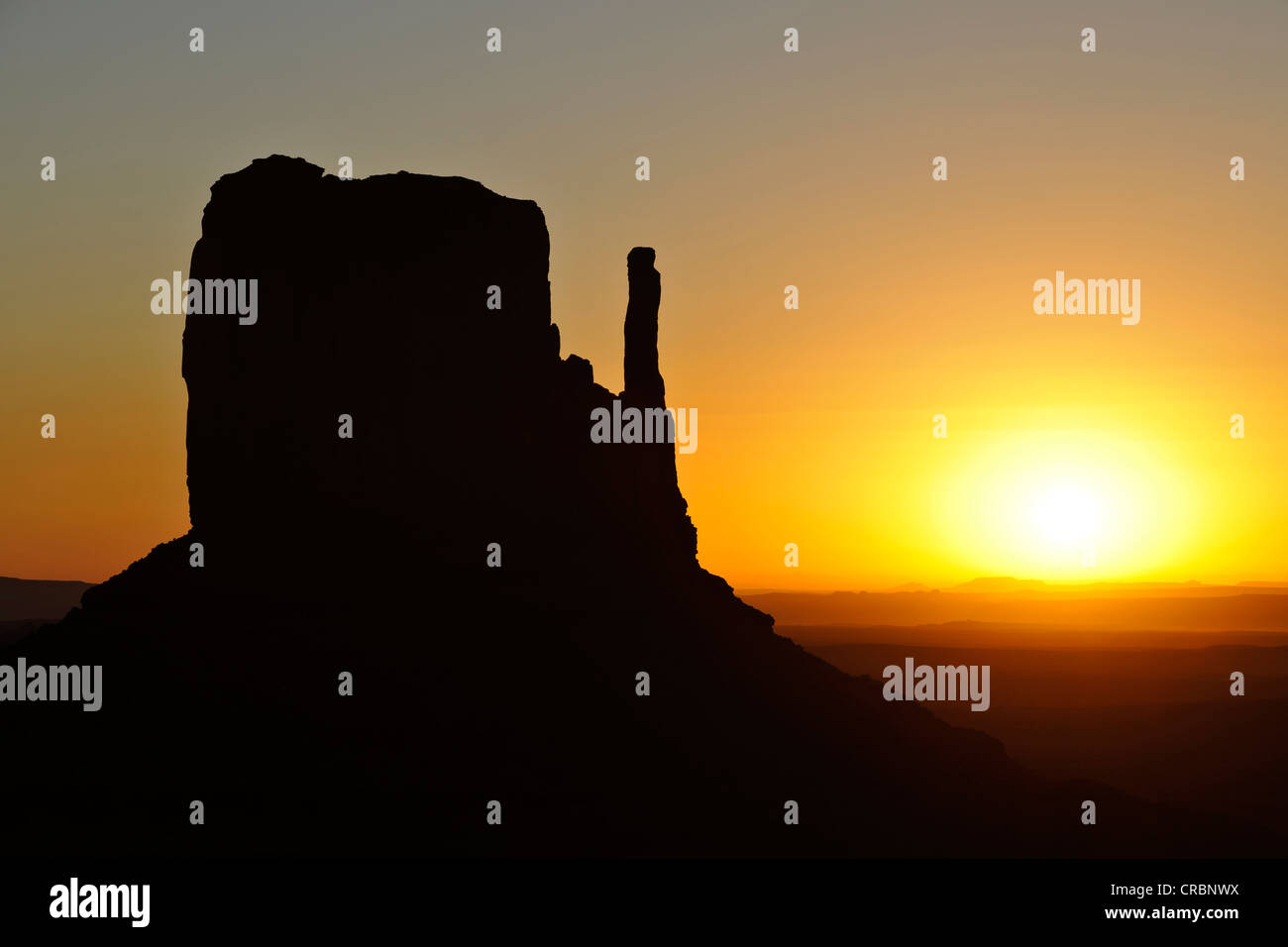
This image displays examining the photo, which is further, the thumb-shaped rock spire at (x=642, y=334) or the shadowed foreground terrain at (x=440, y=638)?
the thumb-shaped rock spire at (x=642, y=334)

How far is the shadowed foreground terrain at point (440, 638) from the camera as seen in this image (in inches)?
2596

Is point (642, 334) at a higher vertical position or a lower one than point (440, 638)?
higher

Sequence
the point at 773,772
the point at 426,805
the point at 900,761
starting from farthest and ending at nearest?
the point at 900,761, the point at 773,772, the point at 426,805

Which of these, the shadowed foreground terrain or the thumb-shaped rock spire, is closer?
the shadowed foreground terrain

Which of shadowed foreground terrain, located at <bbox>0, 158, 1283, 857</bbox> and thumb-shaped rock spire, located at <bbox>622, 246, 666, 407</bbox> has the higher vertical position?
thumb-shaped rock spire, located at <bbox>622, 246, 666, 407</bbox>

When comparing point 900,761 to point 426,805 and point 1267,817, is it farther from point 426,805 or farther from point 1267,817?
point 1267,817

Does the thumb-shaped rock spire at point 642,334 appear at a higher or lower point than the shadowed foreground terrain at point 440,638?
higher

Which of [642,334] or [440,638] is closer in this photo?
[440,638]

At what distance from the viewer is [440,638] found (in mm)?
75312

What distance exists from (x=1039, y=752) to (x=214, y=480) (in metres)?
121

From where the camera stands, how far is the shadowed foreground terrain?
6594 cm
